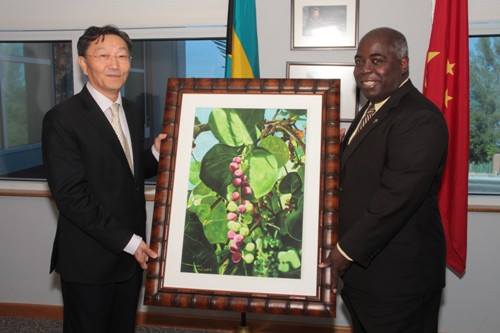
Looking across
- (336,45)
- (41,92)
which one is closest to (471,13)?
(336,45)

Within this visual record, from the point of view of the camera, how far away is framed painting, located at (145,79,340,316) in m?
1.55

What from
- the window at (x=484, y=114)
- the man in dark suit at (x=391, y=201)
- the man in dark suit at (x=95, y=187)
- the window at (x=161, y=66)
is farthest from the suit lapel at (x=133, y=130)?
the window at (x=484, y=114)

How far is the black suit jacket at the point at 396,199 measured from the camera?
155 cm

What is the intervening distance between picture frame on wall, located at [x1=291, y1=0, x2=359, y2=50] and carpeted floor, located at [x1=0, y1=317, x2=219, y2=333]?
6.59 ft

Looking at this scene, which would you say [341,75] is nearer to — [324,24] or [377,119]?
[324,24]

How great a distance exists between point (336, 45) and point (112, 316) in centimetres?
194

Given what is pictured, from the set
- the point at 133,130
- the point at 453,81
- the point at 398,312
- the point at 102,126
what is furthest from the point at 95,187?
the point at 453,81

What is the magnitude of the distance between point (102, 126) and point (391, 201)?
1.08 metres

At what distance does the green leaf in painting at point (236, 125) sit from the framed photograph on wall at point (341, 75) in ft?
4.03

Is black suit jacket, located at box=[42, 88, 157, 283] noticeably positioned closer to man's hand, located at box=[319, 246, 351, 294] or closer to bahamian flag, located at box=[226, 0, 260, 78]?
Result: man's hand, located at box=[319, 246, 351, 294]

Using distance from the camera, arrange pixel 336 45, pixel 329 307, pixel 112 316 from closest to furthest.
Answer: pixel 329 307
pixel 112 316
pixel 336 45

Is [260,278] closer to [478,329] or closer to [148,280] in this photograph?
[148,280]

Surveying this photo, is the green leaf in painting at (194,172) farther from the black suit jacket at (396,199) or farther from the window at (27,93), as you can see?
the window at (27,93)

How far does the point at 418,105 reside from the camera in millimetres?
1633
